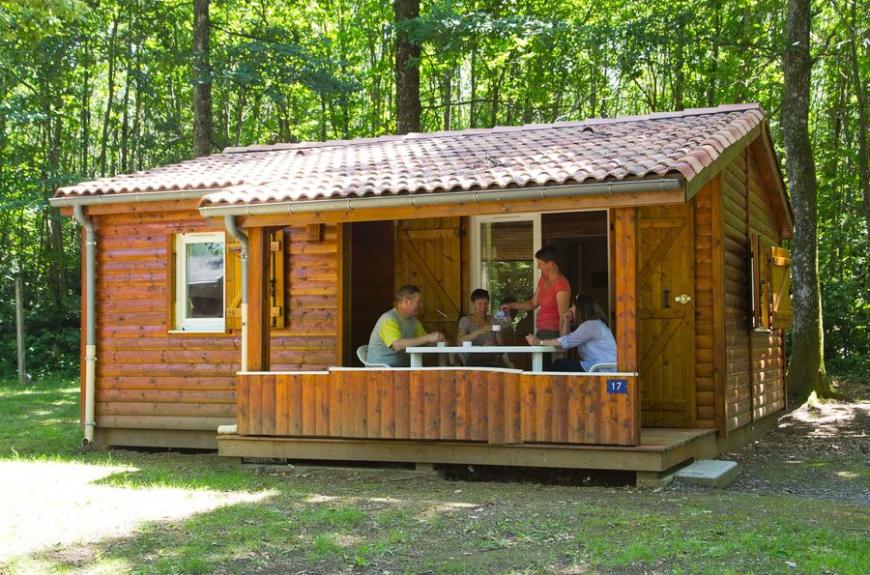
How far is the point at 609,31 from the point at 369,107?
12.0 m

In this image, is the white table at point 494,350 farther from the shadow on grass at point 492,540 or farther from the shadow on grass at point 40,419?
the shadow on grass at point 40,419

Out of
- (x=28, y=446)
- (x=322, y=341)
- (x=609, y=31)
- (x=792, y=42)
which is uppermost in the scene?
(x=609, y=31)

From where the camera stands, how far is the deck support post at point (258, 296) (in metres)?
10.1

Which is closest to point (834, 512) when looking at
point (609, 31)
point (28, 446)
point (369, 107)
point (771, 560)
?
point (771, 560)

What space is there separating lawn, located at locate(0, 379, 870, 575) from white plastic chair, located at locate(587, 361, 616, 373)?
104cm

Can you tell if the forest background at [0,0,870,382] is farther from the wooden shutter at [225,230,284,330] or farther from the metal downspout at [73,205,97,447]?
the wooden shutter at [225,230,284,330]

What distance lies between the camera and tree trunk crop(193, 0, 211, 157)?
1923 cm

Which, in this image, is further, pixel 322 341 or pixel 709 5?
pixel 709 5

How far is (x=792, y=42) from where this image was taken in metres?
15.4

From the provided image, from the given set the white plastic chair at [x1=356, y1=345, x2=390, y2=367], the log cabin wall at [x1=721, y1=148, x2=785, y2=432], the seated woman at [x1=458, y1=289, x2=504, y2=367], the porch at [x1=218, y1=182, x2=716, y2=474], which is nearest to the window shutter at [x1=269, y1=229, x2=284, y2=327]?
the porch at [x1=218, y1=182, x2=716, y2=474]

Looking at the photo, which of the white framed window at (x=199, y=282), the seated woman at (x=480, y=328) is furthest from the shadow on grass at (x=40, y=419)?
the seated woman at (x=480, y=328)

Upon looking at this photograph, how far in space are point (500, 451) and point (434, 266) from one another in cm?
324

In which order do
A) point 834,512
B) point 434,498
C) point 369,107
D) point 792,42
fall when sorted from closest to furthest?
point 834,512
point 434,498
point 792,42
point 369,107

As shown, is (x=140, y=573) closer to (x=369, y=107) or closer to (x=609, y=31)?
(x=609, y=31)
